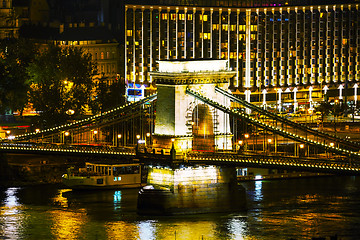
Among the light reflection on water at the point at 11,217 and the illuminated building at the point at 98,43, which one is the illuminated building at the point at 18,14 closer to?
the illuminated building at the point at 98,43

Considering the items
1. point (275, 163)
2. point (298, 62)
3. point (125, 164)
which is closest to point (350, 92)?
point (298, 62)

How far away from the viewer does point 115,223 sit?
3831 inches

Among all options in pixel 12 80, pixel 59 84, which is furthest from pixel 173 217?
pixel 12 80

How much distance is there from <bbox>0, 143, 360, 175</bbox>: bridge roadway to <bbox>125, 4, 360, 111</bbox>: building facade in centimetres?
5127

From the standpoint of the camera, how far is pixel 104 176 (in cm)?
11600

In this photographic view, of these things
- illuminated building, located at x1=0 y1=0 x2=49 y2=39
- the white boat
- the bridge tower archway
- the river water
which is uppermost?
illuminated building, located at x1=0 y1=0 x2=49 y2=39

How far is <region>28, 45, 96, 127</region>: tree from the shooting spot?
5261 inches

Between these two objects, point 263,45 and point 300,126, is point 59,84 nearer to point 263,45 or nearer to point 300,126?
point 263,45

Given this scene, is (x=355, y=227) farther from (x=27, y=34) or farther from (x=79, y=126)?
(x=27, y=34)

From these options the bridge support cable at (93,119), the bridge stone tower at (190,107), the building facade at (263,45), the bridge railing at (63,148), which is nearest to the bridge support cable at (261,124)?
the bridge stone tower at (190,107)

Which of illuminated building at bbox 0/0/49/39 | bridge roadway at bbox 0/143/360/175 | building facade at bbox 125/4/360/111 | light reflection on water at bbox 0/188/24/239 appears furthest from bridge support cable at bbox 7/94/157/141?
illuminated building at bbox 0/0/49/39

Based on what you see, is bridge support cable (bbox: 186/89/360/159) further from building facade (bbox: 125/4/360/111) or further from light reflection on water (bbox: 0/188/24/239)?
building facade (bbox: 125/4/360/111)

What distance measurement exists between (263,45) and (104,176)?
50.5m

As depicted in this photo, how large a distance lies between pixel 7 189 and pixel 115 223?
64.4ft
